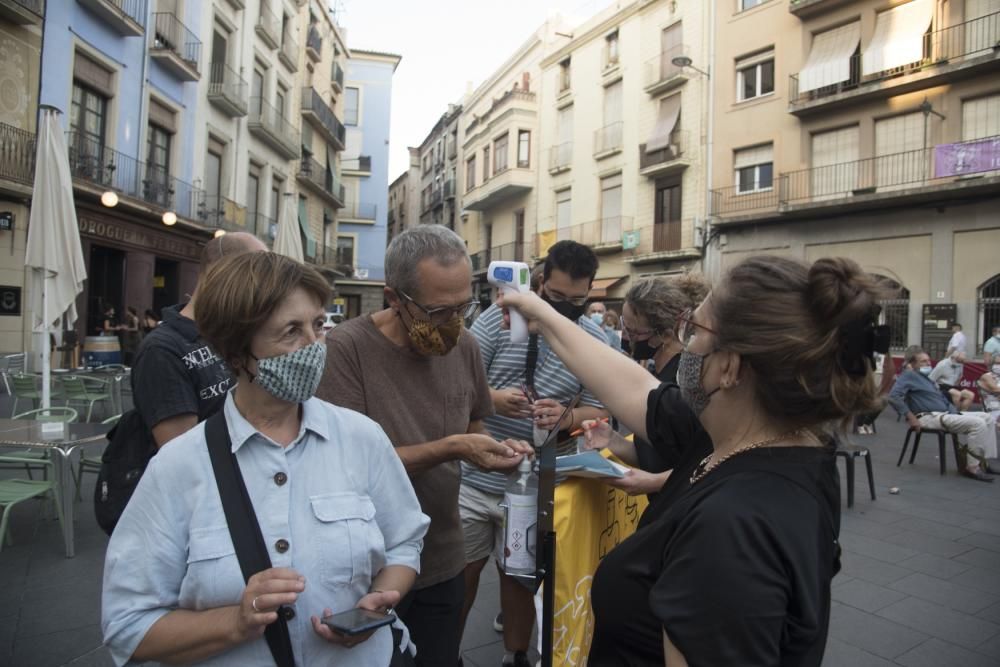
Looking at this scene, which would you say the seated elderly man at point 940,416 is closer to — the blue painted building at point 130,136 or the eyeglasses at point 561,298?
the eyeglasses at point 561,298

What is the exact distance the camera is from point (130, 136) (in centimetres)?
1678

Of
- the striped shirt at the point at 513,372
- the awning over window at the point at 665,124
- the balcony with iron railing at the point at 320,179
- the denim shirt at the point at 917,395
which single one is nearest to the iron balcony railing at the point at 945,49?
the awning over window at the point at 665,124

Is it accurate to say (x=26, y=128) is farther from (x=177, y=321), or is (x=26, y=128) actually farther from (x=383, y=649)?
(x=383, y=649)

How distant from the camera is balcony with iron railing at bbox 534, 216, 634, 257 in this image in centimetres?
2497

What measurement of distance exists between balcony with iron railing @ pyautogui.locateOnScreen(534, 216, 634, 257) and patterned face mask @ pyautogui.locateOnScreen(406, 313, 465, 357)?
850 inches

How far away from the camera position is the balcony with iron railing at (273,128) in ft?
76.3

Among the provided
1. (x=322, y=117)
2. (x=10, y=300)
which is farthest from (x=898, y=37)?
(x=322, y=117)

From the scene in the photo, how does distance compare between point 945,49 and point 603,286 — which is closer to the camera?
point 945,49

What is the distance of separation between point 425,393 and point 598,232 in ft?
80.9

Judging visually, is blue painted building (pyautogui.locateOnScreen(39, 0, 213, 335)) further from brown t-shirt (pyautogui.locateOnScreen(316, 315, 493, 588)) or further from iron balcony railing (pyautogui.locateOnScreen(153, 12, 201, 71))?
brown t-shirt (pyautogui.locateOnScreen(316, 315, 493, 588))

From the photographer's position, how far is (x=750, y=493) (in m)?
1.22

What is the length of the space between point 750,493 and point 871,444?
392 inches

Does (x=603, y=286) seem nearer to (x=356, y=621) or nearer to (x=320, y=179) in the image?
(x=320, y=179)

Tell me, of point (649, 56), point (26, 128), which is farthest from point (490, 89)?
point (26, 128)
